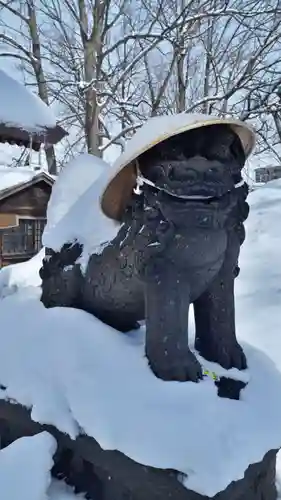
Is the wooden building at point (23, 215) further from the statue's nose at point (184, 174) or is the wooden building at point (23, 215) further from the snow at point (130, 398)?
the statue's nose at point (184, 174)

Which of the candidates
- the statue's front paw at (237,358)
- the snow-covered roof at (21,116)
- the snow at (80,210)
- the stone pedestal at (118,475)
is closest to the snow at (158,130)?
the snow at (80,210)

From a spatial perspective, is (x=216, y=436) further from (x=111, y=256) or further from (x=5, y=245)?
(x=5, y=245)

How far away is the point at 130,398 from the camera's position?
1197mm

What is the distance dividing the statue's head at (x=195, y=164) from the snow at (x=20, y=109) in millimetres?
1475

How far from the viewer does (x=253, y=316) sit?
2.72 m

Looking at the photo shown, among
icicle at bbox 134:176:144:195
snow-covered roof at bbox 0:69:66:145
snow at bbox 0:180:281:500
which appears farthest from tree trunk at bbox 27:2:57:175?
icicle at bbox 134:176:144:195

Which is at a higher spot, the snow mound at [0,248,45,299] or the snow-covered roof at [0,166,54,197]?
the snow-covered roof at [0,166,54,197]

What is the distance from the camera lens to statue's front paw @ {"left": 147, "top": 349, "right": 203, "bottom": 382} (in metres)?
1.23

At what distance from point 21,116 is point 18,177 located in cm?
517

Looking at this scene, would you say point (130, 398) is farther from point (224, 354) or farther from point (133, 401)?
point (224, 354)

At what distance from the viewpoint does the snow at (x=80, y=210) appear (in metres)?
1.53

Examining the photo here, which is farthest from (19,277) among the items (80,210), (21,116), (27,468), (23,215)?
(23,215)

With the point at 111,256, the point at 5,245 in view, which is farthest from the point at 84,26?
the point at 111,256

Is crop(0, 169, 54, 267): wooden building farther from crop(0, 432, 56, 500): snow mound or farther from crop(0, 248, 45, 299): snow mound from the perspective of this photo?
crop(0, 432, 56, 500): snow mound
